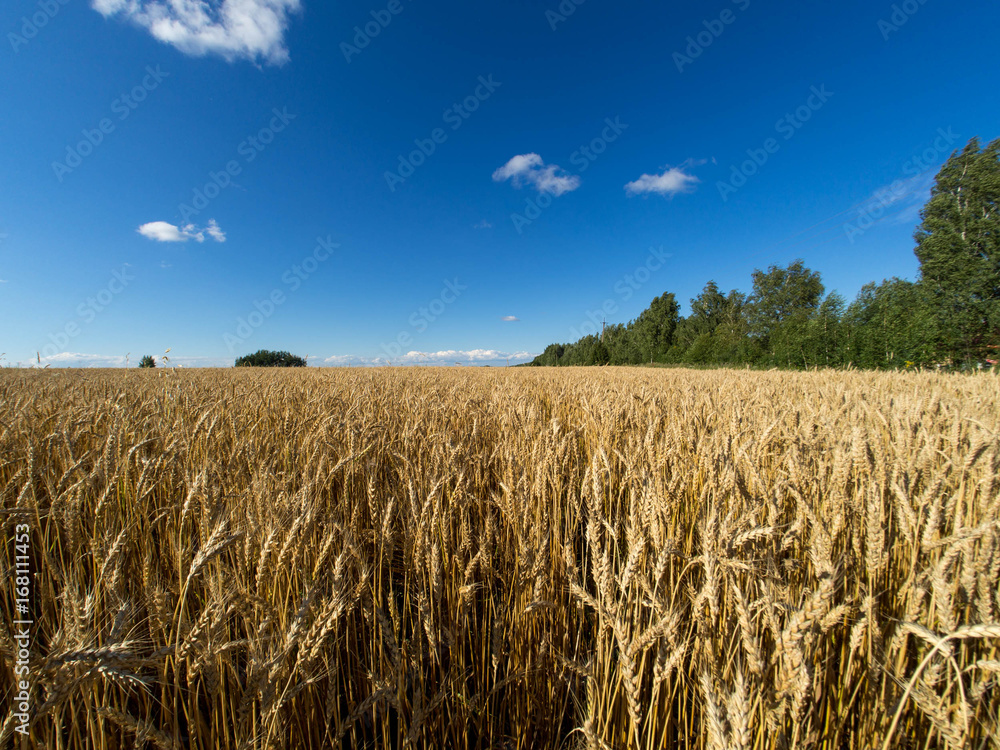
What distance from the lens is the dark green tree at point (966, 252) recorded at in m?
17.8

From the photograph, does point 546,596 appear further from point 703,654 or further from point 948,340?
point 948,340

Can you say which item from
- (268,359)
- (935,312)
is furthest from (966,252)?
(268,359)

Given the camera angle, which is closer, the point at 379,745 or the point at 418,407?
the point at 379,745

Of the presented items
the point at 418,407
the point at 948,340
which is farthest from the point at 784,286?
the point at 418,407

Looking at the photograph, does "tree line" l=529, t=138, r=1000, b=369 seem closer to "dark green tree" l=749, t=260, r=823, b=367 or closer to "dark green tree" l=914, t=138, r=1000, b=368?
"dark green tree" l=914, t=138, r=1000, b=368

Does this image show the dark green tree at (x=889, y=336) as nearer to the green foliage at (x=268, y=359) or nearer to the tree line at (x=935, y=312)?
the tree line at (x=935, y=312)

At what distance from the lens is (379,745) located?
1.32 metres

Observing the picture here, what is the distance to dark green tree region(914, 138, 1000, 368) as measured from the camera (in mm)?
17828

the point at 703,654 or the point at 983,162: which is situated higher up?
the point at 983,162

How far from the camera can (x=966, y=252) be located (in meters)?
20.0

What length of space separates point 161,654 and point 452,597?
1.12 m

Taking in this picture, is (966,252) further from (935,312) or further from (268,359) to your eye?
(268,359)

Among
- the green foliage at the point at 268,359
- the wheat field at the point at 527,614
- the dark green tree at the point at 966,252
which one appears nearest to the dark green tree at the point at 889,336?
the dark green tree at the point at 966,252

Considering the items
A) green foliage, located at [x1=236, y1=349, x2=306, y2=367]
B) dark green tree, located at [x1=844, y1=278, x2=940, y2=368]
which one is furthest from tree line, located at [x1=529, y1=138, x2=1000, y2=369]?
green foliage, located at [x1=236, y1=349, x2=306, y2=367]
